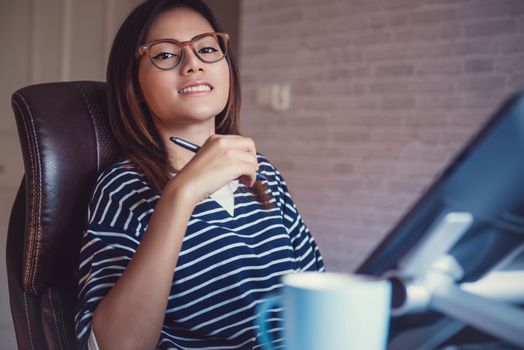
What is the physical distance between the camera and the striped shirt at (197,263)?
3.10ft

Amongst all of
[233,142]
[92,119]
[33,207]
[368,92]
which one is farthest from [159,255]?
[368,92]

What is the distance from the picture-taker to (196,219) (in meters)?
1.05

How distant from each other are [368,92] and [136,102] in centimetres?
199

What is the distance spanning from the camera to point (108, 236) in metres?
0.95

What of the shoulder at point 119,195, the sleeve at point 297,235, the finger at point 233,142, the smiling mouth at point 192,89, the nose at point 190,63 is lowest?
the sleeve at point 297,235

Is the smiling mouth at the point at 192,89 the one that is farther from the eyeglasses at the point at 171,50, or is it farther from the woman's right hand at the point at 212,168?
the woman's right hand at the point at 212,168

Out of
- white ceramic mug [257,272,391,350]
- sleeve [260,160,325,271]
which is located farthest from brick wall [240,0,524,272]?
white ceramic mug [257,272,391,350]

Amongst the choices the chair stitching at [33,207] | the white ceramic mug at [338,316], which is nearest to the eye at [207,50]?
the chair stitching at [33,207]

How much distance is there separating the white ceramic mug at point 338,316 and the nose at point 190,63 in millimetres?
739

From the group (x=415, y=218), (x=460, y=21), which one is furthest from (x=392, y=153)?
(x=415, y=218)

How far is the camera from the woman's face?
1.12 meters

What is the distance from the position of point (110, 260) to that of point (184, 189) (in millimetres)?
220

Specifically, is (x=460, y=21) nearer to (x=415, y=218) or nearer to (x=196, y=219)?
(x=196, y=219)

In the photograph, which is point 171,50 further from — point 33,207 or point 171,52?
point 33,207
